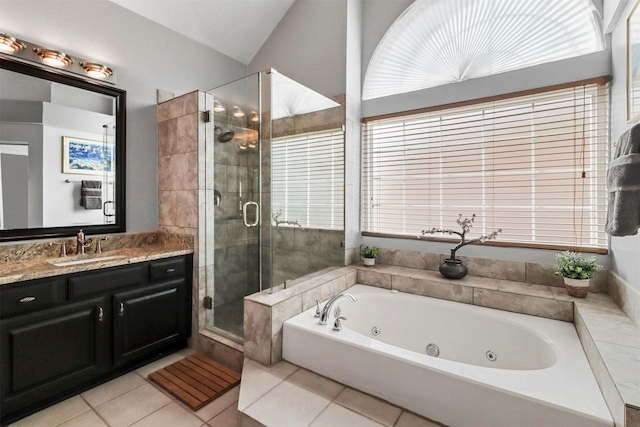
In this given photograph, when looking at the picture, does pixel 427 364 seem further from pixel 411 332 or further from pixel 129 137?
pixel 129 137

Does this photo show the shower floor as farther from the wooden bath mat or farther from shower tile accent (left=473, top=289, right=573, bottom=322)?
shower tile accent (left=473, top=289, right=573, bottom=322)

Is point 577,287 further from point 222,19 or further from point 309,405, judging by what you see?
point 222,19

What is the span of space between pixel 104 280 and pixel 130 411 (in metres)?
0.84

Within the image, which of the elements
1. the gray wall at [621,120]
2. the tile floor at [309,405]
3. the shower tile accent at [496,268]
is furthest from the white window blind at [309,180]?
the gray wall at [621,120]

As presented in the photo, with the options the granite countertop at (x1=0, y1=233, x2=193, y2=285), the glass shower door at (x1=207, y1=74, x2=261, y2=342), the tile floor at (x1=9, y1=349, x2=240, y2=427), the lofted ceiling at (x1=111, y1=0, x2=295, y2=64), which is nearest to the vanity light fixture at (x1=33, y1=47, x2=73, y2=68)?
the lofted ceiling at (x1=111, y1=0, x2=295, y2=64)

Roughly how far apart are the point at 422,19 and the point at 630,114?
186cm

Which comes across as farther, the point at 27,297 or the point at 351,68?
the point at 351,68

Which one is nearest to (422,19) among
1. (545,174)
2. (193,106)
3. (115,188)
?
(545,174)

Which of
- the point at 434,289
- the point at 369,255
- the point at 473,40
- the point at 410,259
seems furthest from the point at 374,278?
the point at 473,40

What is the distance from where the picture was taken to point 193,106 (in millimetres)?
2561

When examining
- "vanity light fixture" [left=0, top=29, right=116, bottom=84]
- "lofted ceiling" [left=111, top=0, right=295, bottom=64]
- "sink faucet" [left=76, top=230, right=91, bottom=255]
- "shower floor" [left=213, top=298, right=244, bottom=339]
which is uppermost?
"lofted ceiling" [left=111, top=0, right=295, bottom=64]

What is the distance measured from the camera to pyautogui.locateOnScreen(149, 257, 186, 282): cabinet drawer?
234 centimetres

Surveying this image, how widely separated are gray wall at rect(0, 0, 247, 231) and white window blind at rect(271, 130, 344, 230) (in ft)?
4.58

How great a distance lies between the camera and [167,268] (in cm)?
243
